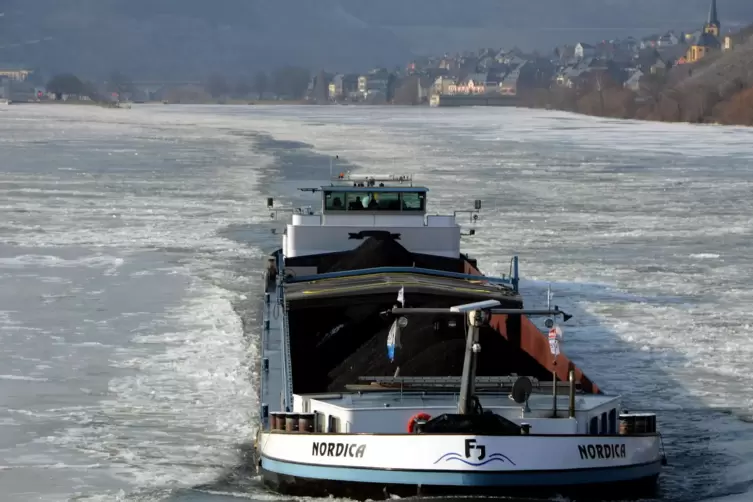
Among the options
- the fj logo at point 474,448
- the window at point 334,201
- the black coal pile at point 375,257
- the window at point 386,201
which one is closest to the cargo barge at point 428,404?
the fj logo at point 474,448

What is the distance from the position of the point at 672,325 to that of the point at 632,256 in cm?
926

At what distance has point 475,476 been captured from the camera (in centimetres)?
1412

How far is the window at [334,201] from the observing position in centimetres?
2885

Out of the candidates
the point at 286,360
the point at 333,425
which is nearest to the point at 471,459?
the point at 333,425

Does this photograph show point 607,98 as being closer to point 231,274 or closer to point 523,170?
point 523,170

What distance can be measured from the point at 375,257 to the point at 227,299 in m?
A: 4.24

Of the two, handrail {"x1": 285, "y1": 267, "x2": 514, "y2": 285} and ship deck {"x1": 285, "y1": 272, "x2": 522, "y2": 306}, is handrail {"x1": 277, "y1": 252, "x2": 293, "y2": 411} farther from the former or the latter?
handrail {"x1": 285, "y1": 267, "x2": 514, "y2": 285}

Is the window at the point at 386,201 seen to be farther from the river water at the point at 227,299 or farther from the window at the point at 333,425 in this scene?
the window at the point at 333,425

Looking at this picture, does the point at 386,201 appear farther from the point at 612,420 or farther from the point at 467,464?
the point at 467,464

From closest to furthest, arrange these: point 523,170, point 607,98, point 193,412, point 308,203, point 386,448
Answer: point 386,448 → point 193,412 → point 308,203 → point 523,170 → point 607,98

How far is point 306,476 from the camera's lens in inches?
593

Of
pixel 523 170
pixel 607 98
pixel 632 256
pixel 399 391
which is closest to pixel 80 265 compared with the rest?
pixel 632 256

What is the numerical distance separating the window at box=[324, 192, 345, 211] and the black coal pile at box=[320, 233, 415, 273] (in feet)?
10.1

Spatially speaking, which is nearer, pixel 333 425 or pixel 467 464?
pixel 467 464
